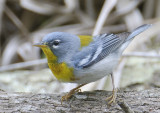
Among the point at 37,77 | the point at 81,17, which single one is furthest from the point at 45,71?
the point at 81,17

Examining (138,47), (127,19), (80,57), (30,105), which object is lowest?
(30,105)

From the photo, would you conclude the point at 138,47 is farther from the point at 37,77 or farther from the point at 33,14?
the point at 33,14

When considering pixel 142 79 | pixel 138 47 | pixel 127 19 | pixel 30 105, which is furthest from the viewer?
pixel 127 19

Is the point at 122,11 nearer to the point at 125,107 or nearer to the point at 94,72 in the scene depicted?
the point at 94,72

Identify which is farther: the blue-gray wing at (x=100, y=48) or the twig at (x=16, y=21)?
the twig at (x=16, y=21)

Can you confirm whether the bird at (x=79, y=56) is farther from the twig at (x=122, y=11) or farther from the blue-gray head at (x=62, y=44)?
the twig at (x=122, y=11)

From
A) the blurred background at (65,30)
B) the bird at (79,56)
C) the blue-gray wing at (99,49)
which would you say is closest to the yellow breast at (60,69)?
the bird at (79,56)
